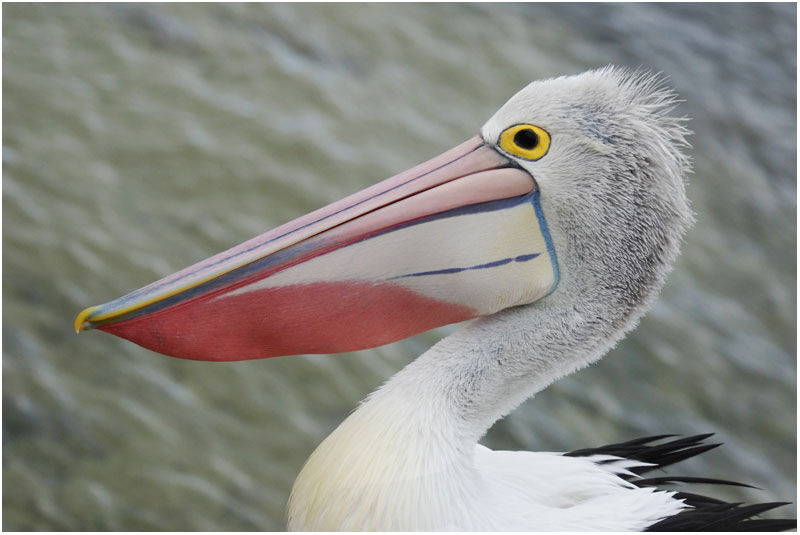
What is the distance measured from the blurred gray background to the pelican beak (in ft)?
5.86

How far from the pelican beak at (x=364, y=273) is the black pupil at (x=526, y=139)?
5 cm

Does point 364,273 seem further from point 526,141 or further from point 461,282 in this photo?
point 526,141

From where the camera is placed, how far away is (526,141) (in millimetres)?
2080

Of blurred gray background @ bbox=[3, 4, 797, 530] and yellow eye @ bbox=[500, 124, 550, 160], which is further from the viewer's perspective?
blurred gray background @ bbox=[3, 4, 797, 530]

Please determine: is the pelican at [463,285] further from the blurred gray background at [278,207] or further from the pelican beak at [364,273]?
the blurred gray background at [278,207]

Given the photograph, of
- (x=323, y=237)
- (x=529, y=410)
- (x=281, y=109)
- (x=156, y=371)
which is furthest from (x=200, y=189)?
(x=323, y=237)

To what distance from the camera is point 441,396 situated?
204 cm

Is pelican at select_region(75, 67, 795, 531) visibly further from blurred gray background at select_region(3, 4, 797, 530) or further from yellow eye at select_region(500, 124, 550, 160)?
blurred gray background at select_region(3, 4, 797, 530)

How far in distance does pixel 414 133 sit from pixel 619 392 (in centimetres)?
195

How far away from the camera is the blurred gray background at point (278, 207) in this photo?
12.4 ft

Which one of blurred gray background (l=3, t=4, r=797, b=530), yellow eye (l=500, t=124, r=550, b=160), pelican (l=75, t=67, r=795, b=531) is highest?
blurred gray background (l=3, t=4, r=797, b=530)

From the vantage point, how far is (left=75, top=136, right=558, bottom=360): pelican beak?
199 cm

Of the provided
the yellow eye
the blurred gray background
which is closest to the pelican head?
the yellow eye

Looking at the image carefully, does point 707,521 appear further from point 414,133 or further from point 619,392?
point 414,133
